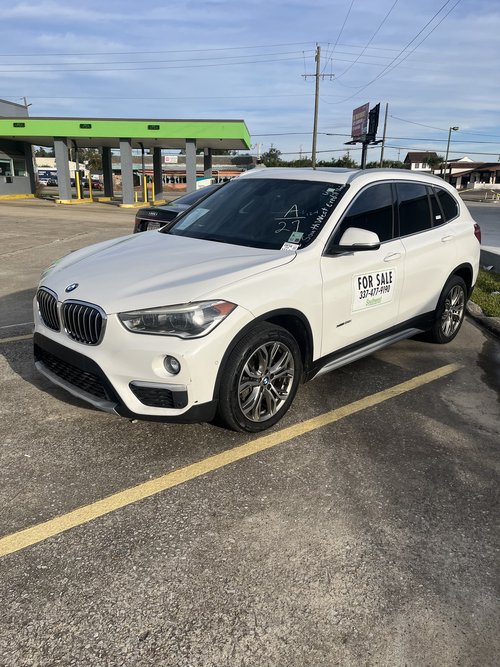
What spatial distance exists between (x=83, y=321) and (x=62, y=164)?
30.7 meters

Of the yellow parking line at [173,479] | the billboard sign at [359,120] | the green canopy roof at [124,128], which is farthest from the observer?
the billboard sign at [359,120]

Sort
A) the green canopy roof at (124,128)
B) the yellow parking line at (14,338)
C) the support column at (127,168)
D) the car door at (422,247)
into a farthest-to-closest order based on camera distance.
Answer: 1. the support column at (127,168)
2. the green canopy roof at (124,128)
3. the yellow parking line at (14,338)
4. the car door at (422,247)

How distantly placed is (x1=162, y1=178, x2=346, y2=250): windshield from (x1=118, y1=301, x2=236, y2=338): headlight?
1.01 m

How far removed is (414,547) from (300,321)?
162 centimetres

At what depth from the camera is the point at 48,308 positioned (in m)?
3.67

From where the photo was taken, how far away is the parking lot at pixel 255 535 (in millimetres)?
2117

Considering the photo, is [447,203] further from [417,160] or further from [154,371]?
[417,160]

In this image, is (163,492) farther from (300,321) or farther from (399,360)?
(399,360)

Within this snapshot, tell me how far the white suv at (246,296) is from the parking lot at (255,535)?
→ 0.38 meters

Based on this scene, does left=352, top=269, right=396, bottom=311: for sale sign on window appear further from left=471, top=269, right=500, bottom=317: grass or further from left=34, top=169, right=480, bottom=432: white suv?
left=471, top=269, right=500, bottom=317: grass

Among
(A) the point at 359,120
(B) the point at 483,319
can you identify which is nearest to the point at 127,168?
(A) the point at 359,120

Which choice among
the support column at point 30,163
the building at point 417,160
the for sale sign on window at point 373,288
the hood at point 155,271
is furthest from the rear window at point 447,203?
the building at point 417,160

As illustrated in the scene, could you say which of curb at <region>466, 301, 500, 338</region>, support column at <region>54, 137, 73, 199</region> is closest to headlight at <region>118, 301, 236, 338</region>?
curb at <region>466, 301, 500, 338</region>

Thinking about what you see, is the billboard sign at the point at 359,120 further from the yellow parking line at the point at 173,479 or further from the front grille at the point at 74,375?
the front grille at the point at 74,375
